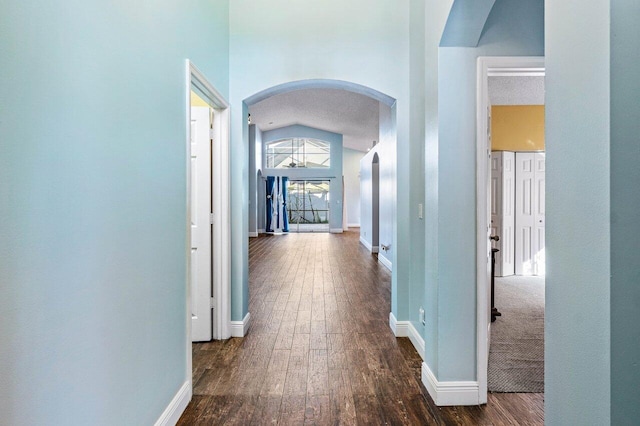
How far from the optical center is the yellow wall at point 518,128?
5945 mm

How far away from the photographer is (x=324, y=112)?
11.1 meters

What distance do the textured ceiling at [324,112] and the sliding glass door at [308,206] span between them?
7.87ft

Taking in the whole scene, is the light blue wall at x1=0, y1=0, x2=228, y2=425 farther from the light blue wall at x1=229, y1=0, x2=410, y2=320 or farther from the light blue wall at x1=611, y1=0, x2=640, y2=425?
the light blue wall at x1=611, y1=0, x2=640, y2=425

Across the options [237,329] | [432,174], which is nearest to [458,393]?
[432,174]

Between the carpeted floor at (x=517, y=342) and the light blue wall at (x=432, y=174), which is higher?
the light blue wall at (x=432, y=174)

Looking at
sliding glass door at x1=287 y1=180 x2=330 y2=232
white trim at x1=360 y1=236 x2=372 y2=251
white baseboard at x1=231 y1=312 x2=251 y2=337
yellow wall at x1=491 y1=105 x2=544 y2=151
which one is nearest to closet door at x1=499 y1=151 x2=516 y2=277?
yellow wall at x1=491 y1=105 x2=544 y2=151

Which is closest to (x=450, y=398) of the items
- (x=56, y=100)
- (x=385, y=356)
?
(x=385, y=356)

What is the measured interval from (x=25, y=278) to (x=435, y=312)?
206 cm

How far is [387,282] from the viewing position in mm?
5570

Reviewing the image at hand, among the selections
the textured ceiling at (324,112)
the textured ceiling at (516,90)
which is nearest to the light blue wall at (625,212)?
the textured ceiling at (516,90)

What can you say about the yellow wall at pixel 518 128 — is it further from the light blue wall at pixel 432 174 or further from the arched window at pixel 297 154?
the arched window at pixel 297 154

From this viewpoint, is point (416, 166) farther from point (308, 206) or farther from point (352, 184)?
point (352, 184)

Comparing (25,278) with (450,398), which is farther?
(450,398)

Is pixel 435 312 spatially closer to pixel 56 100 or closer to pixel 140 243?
pixel 140 243
